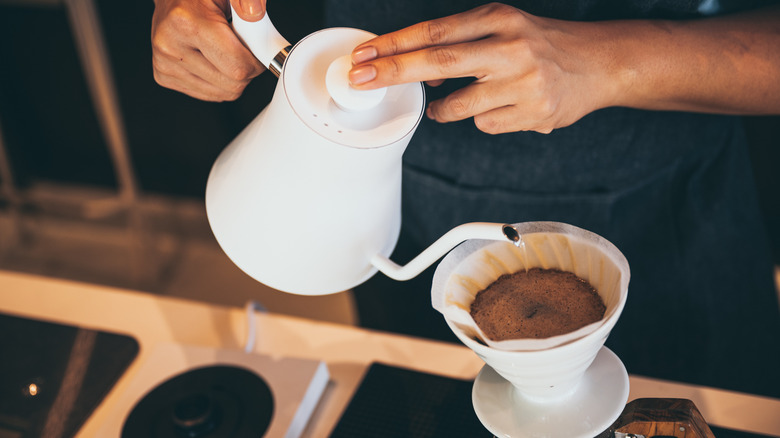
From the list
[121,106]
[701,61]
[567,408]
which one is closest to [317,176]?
[567,408]

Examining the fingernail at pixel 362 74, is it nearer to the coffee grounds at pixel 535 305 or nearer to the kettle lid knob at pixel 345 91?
the kettle lid knob at pixel 345 91

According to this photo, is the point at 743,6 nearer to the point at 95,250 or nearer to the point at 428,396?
the point at 428,396

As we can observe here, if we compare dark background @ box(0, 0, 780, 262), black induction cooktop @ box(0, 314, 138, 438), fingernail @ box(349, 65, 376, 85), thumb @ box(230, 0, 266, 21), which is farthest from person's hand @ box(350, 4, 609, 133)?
dark background @ box(0, 0, 780, 262)

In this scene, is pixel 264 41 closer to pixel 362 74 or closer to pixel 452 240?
pixel 362 74

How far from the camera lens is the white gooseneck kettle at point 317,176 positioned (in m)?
0.58


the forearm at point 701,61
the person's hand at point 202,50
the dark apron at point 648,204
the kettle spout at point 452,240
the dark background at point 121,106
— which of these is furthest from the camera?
the dark background at point 121,106

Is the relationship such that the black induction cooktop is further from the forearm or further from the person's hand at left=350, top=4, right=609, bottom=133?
the forearm

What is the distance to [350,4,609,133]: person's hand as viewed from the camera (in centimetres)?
60

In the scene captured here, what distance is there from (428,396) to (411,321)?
0.49m

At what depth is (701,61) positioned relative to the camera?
0.83m

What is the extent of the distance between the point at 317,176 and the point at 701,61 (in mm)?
557

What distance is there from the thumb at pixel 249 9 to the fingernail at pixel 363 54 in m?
0.11

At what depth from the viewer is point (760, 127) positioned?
1.87 metres

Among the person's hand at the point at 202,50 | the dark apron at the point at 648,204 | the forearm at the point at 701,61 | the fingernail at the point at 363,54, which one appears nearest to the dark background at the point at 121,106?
the dark apron at the point at 648,204
